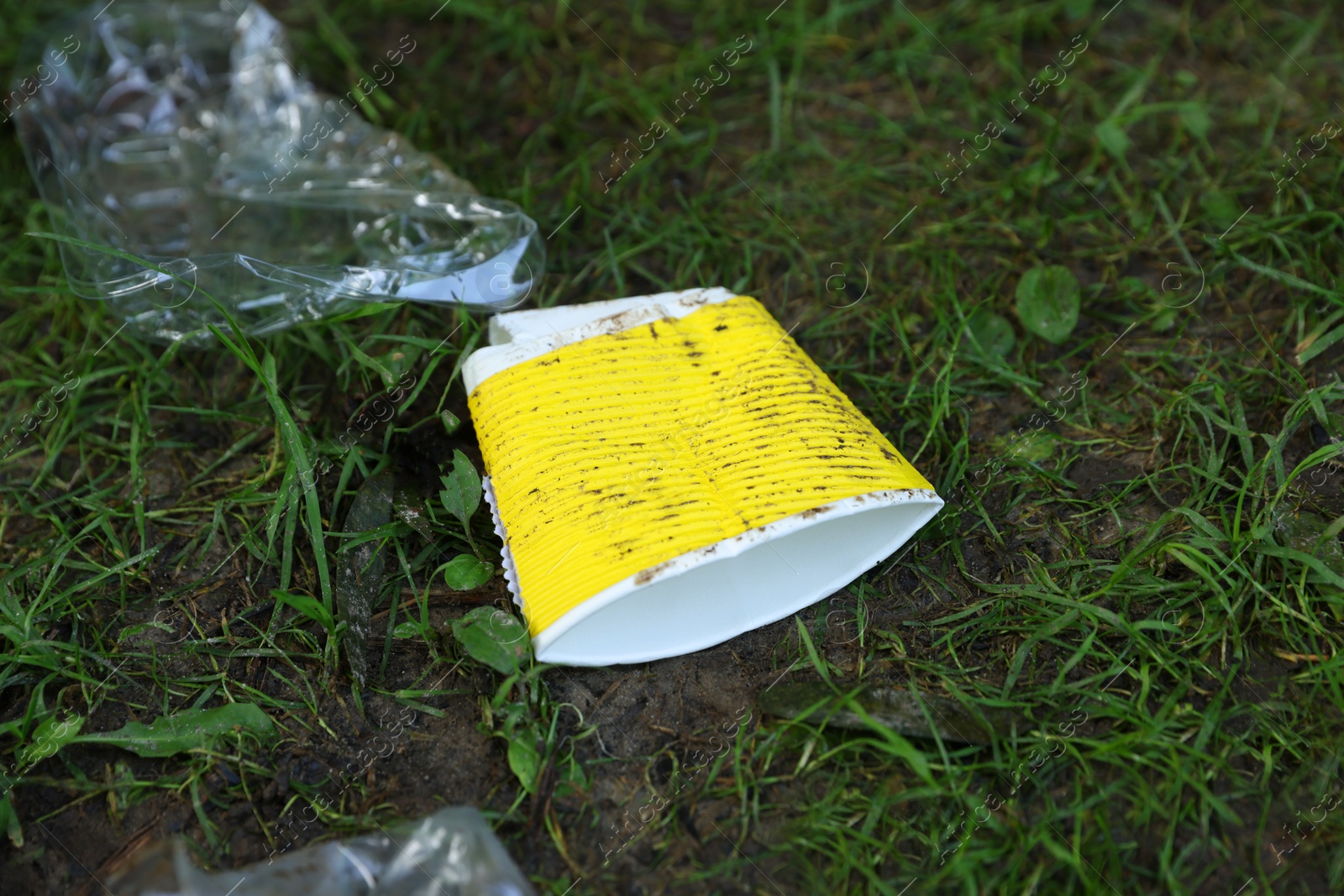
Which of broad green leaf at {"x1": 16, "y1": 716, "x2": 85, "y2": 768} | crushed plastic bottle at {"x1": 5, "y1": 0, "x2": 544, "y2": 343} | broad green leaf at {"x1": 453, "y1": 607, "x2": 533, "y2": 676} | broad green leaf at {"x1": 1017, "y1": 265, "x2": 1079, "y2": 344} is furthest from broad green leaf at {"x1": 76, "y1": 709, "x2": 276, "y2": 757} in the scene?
broad green leaf at {"x1": 1017, "y1": 265, "x2": 1079, "y2": 344}

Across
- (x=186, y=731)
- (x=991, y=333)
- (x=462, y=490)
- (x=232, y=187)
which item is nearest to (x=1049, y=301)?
(x=991, y=333)

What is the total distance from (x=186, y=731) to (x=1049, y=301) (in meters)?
1.89

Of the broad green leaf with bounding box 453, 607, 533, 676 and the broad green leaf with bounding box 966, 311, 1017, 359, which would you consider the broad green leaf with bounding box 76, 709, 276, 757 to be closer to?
the broad green leaf with bounding box 453, 607, 533, 676

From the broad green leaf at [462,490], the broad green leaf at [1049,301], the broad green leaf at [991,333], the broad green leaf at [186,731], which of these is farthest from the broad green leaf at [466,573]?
the broad green leaf at [1049,301]

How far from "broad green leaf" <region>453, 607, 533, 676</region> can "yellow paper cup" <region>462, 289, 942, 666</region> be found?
0.05m

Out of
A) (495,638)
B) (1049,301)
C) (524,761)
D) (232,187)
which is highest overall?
(232,187)

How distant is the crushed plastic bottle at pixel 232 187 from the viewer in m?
2.14

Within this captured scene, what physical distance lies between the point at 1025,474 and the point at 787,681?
0.65 meters

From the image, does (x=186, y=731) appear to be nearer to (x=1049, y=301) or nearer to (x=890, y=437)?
(x=890, y=437)

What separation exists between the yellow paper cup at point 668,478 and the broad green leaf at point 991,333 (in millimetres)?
463

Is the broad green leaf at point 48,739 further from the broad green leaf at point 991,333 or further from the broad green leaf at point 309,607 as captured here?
the broad green leaf at point 991,333

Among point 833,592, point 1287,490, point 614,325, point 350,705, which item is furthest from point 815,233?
point 350,705

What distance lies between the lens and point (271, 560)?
1.86m

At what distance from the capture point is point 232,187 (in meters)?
2.52
